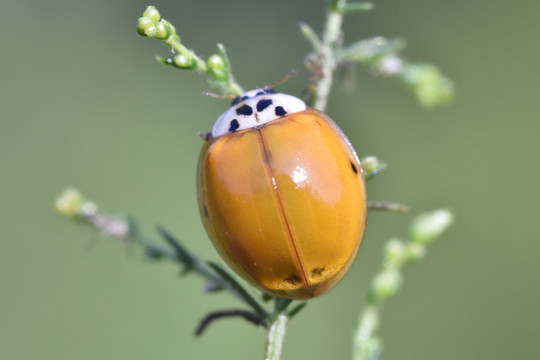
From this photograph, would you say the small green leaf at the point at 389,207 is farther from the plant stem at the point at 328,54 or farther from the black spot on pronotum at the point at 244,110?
the black spot on pronotum at the point at 244,110

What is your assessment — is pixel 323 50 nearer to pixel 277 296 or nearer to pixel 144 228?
pixel 277 296

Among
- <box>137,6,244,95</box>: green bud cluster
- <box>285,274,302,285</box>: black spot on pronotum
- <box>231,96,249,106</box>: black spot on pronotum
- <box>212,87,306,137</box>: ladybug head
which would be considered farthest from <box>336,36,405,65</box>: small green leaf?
<box>285,274,302,285</box>: black spot on pronotum

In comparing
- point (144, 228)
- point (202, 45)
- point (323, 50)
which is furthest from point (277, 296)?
point (202, 45)

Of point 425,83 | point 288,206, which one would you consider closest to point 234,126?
point 288,206

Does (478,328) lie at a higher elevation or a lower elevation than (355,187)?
lower

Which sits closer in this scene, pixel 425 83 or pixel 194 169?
pixel 425 83

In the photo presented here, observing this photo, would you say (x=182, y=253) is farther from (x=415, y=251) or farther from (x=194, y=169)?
(x=194, y=169)
